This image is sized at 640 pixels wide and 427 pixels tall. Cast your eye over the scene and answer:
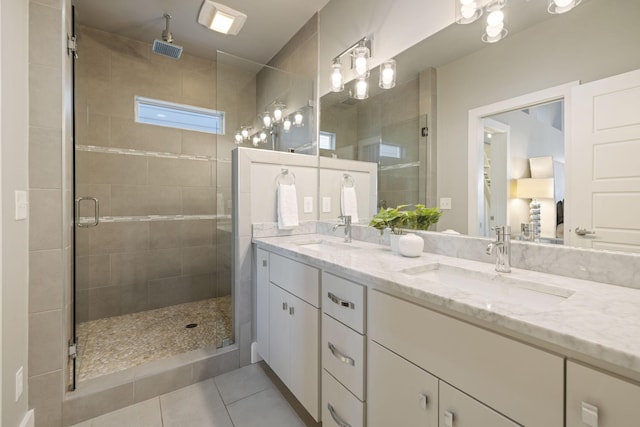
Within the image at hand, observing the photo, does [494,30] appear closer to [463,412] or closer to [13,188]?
[463,412]

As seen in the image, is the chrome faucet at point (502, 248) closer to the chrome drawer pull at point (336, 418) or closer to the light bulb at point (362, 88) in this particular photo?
the chrome drawer pull at point (336, 418)

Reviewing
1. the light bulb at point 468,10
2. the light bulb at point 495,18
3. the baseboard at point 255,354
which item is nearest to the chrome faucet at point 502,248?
the light bulb at point 495,18

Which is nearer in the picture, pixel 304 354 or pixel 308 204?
pixel 304 354

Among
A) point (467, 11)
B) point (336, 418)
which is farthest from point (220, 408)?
point (467, 11)

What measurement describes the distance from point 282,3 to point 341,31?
0.60 metres

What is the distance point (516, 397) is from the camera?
63 centimetres

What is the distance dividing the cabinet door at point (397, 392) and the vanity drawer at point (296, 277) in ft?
1.31

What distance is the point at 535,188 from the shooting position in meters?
1.11

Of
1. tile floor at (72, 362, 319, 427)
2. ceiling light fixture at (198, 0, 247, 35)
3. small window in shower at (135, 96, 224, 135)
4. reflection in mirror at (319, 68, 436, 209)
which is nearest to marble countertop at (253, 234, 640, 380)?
reflection in mirror at (319, 68, 436, 209)

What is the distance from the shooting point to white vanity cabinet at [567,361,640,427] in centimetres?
50

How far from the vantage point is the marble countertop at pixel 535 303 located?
53 centimetres

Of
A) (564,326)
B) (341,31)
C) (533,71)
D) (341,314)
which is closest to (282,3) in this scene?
(341,31)

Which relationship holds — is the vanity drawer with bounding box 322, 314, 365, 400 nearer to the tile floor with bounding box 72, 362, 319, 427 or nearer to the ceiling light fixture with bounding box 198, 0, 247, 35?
the tile floor with bounding box 72, 362, 319, 427

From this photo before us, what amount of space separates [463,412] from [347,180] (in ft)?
5.49
